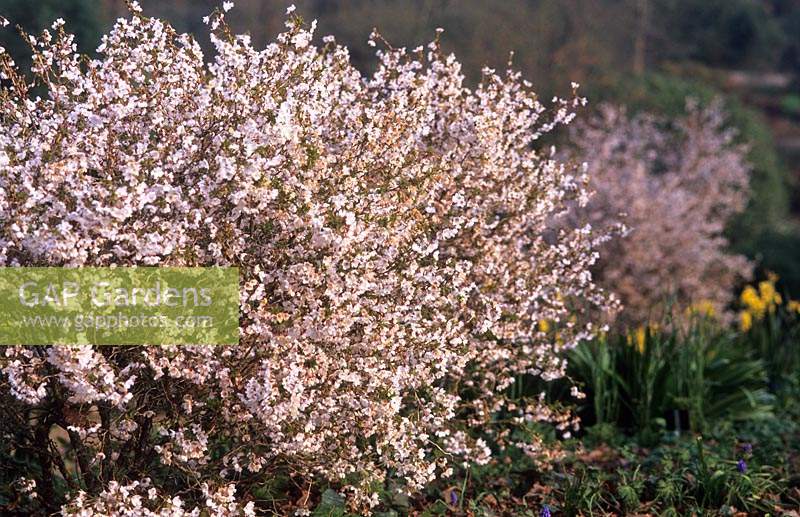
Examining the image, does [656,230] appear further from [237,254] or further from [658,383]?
[237,254]

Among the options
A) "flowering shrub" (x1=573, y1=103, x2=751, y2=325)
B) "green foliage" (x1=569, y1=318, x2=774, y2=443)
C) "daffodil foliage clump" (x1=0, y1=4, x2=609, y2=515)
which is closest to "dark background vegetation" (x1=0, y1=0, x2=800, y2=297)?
"daffodil foliage clump" (x1=0, y1=4, x2=609, y2=515)

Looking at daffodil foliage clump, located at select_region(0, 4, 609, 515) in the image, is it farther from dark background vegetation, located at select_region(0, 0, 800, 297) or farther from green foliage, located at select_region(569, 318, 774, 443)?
green foliage, located at select_region(569, 318, 774, 443)

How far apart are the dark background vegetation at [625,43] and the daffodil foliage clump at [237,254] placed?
0.71m

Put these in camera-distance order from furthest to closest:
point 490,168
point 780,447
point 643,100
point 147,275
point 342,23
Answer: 1. point 342,23
2. point 643,100
3. point 780,447
4. point 490,168
5. point 147,275

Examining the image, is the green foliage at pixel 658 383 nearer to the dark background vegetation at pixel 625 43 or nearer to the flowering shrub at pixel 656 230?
the flowering shrub at pixel 656 230

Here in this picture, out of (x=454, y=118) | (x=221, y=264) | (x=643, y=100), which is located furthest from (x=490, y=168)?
(x=643, y=100)

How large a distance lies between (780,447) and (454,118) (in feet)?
9.46

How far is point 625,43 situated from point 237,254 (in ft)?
89.5

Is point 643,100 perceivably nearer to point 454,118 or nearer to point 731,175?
point 731,175

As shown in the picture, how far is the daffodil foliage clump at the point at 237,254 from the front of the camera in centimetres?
369

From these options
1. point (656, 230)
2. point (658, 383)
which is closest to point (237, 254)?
point (658, 383)

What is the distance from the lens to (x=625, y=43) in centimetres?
2942

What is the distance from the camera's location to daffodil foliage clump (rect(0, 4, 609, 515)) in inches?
145

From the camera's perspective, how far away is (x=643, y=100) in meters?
15.4
